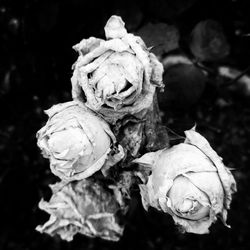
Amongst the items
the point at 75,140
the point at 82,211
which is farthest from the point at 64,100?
the point at 75,140

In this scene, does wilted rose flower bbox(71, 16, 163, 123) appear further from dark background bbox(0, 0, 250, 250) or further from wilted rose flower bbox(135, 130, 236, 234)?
dark background bbox(0, 0, 250, 250)

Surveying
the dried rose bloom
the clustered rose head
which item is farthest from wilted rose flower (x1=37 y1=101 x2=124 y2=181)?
the dried rose bloom

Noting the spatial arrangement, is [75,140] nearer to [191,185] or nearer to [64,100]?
[191,185]

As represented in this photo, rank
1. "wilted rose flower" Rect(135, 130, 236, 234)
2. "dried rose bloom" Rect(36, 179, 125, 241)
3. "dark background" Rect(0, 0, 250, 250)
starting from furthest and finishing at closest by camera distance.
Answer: "dark background" Rect(0, 0, 250, 250), "dried rose bloom" Rect(36, 179, 125, 241), "wilted rose flower" Rect(135, 130, 236, 234)

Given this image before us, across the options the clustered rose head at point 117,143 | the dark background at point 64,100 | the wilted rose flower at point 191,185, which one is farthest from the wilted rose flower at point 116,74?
the dark background at point 64,100

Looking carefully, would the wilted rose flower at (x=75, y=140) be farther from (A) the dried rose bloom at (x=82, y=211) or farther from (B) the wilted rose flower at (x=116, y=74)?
(A) the dried rose bloom at (x=82, y=211)

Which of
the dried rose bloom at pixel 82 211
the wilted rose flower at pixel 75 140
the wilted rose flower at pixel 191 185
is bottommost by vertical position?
the dried rose bloom at pixel 82 211

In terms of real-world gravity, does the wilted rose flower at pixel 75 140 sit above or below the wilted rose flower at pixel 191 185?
above
